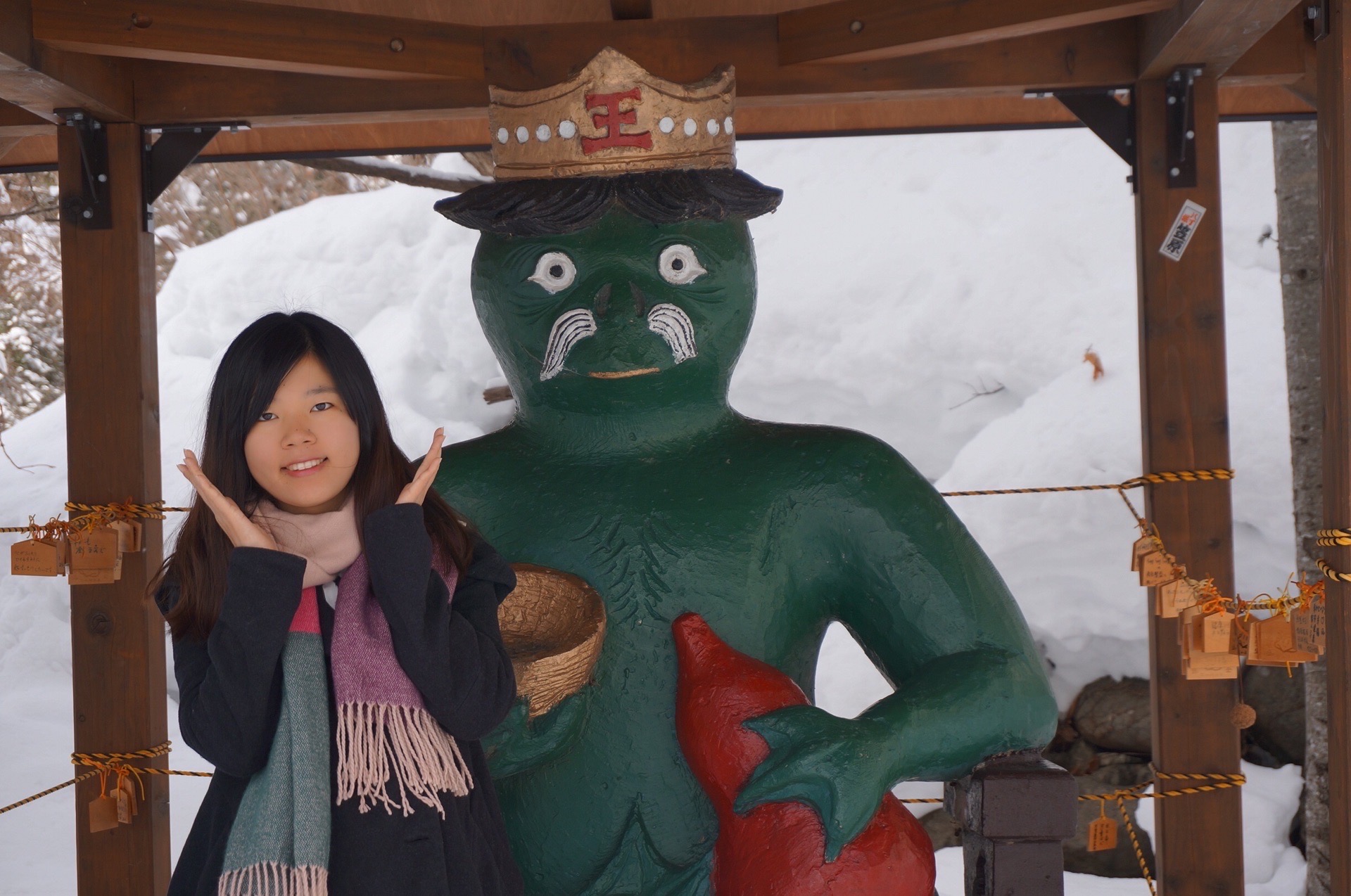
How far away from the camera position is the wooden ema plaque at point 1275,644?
2377mm

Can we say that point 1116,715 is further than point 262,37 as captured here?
Yes

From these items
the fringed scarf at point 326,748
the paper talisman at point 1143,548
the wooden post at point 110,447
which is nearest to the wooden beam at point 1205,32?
the paper talisman at point 1143,548

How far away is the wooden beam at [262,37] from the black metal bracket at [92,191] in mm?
321

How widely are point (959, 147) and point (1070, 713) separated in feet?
15.9

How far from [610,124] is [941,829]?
349cm

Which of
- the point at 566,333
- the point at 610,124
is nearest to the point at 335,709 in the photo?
the point at 566,333

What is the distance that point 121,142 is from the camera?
9.46 feet

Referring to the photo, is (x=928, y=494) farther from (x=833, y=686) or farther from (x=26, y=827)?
(x=26, y=827)

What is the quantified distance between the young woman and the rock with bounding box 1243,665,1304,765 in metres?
3.85

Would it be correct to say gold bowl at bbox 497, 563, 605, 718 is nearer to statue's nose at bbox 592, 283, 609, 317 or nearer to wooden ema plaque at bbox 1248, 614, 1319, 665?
statue's nose at bbox 592, 283, 609, 317

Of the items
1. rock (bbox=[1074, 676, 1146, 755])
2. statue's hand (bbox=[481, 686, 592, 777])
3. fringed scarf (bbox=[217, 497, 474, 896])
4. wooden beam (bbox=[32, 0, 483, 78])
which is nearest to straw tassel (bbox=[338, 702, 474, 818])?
fringed scarf (bbox=[217, 497, 474, 896])

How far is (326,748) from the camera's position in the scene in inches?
55.3

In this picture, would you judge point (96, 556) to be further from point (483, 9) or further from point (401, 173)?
point (401, 173)

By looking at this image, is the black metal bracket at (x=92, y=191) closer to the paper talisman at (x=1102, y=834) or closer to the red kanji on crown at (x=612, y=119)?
the red kanji on crown at (x=612, y=119)
